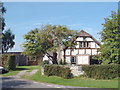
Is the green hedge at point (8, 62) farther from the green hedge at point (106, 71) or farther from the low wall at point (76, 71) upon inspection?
the green hedge at point (106, 71)

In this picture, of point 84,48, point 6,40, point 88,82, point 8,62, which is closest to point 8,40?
point 6,40

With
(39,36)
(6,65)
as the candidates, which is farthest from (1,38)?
(39,36)

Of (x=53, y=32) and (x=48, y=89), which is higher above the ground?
(x=53, y=32)

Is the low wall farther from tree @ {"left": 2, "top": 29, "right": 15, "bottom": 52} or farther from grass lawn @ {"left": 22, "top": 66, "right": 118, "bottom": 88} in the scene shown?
tree @ {"left": 2, "top": 29, "right": 15, "bottom": 52}

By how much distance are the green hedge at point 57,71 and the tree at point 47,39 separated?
16.4ft

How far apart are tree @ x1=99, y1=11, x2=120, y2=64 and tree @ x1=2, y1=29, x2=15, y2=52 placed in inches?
1174

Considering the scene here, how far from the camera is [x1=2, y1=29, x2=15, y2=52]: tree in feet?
164

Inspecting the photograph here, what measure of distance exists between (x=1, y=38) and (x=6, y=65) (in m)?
17.6

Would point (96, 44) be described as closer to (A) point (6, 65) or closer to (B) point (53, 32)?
(B) point (53, 32)

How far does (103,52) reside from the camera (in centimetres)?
2675

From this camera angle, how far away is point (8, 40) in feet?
167

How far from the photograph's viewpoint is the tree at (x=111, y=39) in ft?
84.1

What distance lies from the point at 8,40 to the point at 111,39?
105ft

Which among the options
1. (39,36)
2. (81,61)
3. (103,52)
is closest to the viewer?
(103,52)
